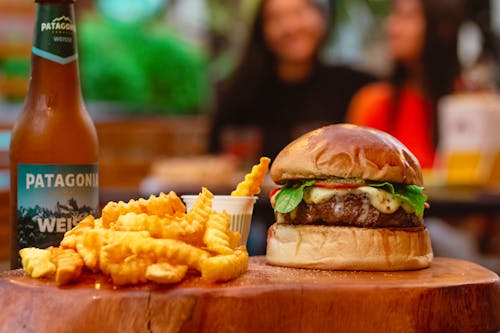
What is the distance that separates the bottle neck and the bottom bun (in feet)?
2.03

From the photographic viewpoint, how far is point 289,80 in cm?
849

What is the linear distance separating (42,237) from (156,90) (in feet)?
22.8

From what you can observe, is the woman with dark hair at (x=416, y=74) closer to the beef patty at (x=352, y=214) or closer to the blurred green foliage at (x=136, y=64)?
the blurred green foliage at (x=136, y=64)

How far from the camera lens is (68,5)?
6.31 feet

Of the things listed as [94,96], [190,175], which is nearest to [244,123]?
[94,96]

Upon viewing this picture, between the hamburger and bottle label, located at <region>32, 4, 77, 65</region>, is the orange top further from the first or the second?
bottle label, located at <region>32, 4, 77, 65</region>

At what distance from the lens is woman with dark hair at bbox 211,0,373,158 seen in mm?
8312

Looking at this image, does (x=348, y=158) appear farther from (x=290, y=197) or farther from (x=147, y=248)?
(x=147, y=248)

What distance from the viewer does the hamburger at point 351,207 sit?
6.32 ft

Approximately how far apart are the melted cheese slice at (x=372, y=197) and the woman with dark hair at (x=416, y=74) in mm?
6011

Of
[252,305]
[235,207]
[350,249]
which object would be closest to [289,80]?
[235,207]

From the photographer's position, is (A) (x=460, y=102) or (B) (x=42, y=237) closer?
(B) (x=42, y=237)

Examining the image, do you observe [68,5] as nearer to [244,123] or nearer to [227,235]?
[227,235]

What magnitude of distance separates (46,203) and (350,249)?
0.68m
